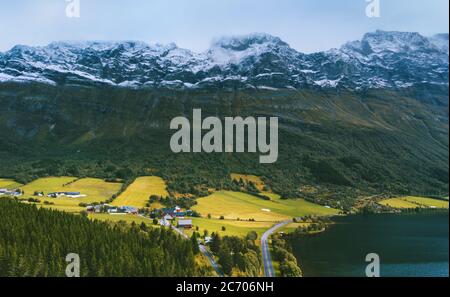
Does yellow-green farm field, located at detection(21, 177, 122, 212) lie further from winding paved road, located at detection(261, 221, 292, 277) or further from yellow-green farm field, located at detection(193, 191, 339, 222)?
winding paved road, located at detection(261, 221, 292, 277)

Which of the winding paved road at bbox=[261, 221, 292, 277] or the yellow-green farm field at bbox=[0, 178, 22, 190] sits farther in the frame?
the yellow-green farm field at bbox=[0, 178, 22, 190]

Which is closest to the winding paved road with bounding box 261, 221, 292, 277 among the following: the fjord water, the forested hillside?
the fjord water

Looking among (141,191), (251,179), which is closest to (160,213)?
(141,191)

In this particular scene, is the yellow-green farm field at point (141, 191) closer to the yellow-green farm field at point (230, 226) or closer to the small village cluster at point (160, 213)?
the small village cluster at point (160, 213)
